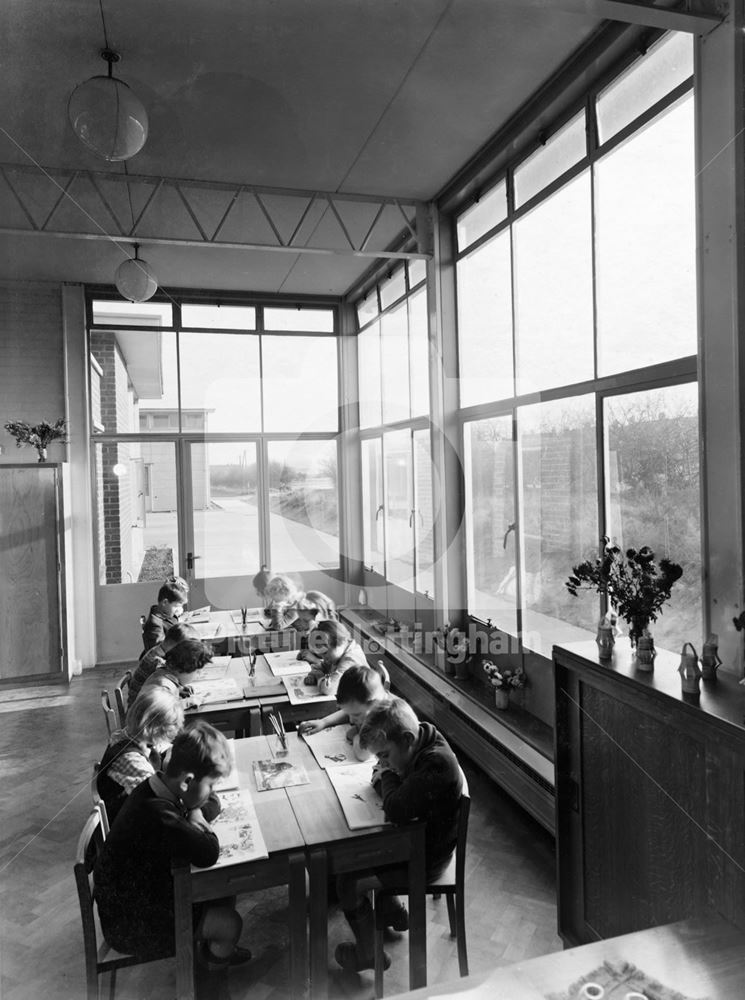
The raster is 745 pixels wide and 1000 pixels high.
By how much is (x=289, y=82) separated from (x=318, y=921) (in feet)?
12.5

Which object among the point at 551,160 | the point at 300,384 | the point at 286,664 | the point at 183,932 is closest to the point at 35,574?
the point at 300,384

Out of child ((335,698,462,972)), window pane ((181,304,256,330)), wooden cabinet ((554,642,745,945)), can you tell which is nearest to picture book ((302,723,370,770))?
child ((335,698,462,972))

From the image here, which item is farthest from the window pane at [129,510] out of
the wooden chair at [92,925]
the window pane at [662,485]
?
the wooden chair at [92,925]

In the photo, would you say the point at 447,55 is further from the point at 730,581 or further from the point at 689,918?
the point at 689,918

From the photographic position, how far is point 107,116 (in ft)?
9.06

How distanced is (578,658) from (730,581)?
0.60 meters

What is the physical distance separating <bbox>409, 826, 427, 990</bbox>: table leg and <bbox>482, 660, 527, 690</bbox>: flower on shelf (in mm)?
2054

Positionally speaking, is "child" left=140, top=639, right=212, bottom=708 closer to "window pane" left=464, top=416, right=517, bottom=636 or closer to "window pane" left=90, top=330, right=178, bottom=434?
"window pane" left=464, top=416, right=517, bottom=636

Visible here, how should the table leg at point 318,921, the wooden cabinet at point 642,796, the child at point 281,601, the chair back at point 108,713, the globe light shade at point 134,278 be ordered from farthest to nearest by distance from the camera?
the child at point 281,601
the globe light shade at point 134,278
the chair back at point 108,713
the table leg at point 318,921
the wooden cabinet at point 642,796

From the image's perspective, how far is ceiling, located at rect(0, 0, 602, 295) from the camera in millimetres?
2957

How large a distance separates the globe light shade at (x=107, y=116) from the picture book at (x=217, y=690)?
2.65 metres

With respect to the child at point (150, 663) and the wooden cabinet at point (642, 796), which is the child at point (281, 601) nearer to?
the child at point (150, 663)

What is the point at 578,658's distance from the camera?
2.38 m

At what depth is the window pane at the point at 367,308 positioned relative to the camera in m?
6.68
